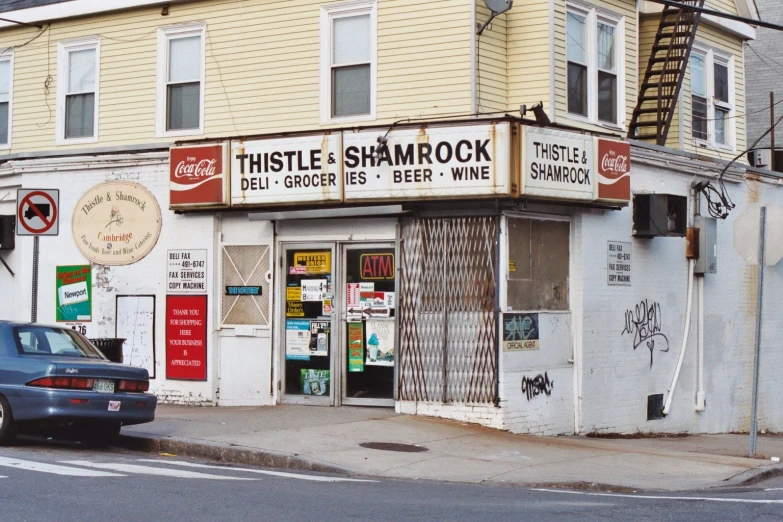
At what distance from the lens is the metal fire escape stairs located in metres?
18.7

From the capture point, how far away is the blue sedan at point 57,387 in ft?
41.0

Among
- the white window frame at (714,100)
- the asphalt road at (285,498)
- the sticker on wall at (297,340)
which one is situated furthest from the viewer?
the white window frame at (714,100)

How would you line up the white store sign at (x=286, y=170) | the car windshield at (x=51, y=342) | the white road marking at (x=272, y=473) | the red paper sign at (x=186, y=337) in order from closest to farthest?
the white road marking at (x=272, y=473) → the car windshield at (x=51, y=342) → the white store sign at (x=286, y=170) → the red paper sign at (x=186, y=337)

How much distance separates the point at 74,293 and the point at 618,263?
8.95 metres

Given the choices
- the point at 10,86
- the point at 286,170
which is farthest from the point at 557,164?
the point at 10,86

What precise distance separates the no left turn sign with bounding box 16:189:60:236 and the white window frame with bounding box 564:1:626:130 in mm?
7571

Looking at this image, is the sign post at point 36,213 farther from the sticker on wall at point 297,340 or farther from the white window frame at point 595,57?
the white window frame at point 595,57

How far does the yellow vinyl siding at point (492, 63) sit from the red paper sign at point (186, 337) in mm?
5391

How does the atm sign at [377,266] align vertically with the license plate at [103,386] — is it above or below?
above

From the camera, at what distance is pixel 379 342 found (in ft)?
54.5


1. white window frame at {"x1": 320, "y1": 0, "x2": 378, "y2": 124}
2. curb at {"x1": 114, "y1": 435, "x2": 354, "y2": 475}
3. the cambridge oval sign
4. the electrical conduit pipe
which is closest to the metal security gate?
white window frame at {"x1": 320, "y1": 0, "x2": 378, "y2": 124}

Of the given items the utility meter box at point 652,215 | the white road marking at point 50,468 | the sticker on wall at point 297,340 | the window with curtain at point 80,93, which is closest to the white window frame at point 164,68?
the window with curtain at point 80,93

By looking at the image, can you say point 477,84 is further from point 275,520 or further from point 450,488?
point 275,520

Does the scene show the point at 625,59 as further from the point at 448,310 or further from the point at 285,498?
the point at 285,498
